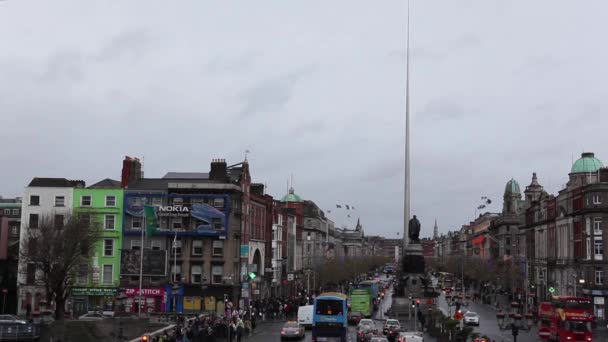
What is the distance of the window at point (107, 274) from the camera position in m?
80.4

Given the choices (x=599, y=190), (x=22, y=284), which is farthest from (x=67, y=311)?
(x=599, y=190)

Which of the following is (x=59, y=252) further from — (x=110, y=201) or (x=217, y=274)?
(x=217, y=274)

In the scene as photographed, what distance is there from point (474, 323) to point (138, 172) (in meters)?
40.4

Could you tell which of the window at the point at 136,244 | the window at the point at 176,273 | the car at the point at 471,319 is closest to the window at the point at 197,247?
the window at the point at 176,273

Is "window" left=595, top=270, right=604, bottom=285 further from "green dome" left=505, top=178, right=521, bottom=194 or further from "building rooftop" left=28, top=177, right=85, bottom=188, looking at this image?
"green dome" left=505, top=178, right=521, bottom=194

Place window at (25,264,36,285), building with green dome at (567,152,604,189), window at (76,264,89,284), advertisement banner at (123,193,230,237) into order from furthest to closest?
building with green dome at (567,152,604,189)
advertisement banner at (123,193,230,237)
window at (25,264,36,285)
window at (76,264,89,284)

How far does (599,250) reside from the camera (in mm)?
88062

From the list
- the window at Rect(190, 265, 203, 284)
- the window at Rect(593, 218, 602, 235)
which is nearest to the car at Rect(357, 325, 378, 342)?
the window at Rect(190, 265, 203, 284)

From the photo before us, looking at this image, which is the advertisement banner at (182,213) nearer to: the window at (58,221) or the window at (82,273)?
the window at (82,273)

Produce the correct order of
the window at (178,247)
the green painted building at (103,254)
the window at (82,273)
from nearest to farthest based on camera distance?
the window at (82,273) < the window at (178,247) < the green painted building at (103,254)

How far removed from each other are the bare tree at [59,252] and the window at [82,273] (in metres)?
1.76

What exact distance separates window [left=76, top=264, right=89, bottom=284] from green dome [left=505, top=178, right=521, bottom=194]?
12905 cm

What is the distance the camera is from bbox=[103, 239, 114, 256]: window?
264 ft

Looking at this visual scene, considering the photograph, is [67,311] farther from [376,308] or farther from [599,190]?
[599,190]
